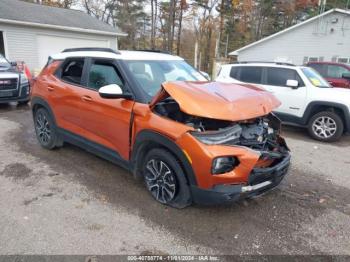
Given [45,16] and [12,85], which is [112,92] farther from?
[45,16]

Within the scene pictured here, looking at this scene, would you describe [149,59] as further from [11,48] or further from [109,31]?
[109,31]

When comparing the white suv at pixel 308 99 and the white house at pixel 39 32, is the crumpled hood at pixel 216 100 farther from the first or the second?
the white house at pixel 39 32

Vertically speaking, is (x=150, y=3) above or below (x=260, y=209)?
above

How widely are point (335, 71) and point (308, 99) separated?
591 centimetres

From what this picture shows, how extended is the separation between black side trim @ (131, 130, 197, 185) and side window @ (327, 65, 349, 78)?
10524mm

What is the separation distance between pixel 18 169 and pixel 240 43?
4115cm

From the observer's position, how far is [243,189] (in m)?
3.10

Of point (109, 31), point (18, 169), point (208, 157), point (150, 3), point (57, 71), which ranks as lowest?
point (18, 169)

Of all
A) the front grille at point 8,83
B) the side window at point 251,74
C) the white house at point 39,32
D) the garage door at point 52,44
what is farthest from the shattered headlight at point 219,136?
the garage door at point 52,44

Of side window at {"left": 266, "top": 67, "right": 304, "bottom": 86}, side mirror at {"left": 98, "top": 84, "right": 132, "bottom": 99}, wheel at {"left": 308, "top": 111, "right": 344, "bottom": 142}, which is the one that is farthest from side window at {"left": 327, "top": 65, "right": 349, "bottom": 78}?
side mirror at {"left": 98, "top": 84, "right": 132, "bottom": 99}

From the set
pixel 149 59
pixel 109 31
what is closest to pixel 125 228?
pixel 149 59

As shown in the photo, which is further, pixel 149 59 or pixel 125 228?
pixel 149 59

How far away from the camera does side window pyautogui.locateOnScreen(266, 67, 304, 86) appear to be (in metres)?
7.33

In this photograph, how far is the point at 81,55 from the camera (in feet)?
15.3
